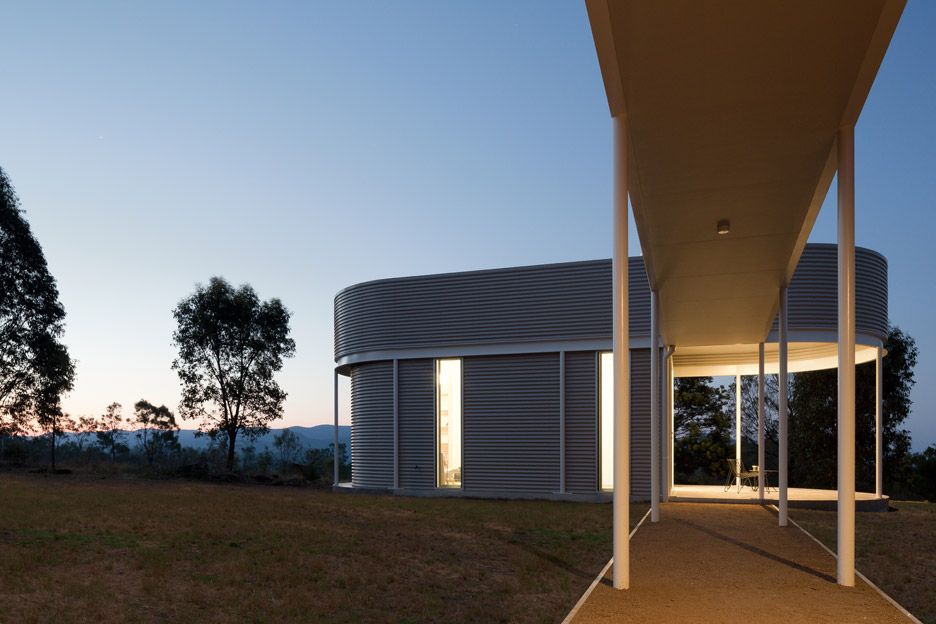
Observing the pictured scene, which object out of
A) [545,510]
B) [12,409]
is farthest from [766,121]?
[12,409]

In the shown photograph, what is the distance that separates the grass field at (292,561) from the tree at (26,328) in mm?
8354

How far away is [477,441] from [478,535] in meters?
5.40

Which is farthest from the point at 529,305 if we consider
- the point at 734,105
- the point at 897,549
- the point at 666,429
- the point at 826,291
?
the point at 734,105

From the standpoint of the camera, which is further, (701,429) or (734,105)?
(701,429)

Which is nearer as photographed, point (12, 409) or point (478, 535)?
point (478, 535)

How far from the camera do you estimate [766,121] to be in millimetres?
4266

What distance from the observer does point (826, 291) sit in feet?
40.7

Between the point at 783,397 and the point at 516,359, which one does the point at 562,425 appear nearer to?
the point at 516,359

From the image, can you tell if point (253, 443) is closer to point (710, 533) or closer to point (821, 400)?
point (821, 400)

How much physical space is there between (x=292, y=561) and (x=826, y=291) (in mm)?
10227

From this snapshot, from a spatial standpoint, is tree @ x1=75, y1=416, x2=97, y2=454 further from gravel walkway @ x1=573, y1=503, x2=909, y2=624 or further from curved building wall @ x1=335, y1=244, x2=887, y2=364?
gravel walkway @ x1=573, y1=503, x2=909, y2=624

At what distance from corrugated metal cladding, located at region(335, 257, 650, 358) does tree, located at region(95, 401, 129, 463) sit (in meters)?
16.1


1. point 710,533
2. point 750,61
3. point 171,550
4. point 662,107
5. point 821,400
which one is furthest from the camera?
point 821,400

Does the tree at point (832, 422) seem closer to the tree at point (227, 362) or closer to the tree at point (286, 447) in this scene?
the tree at point (227, 362)
